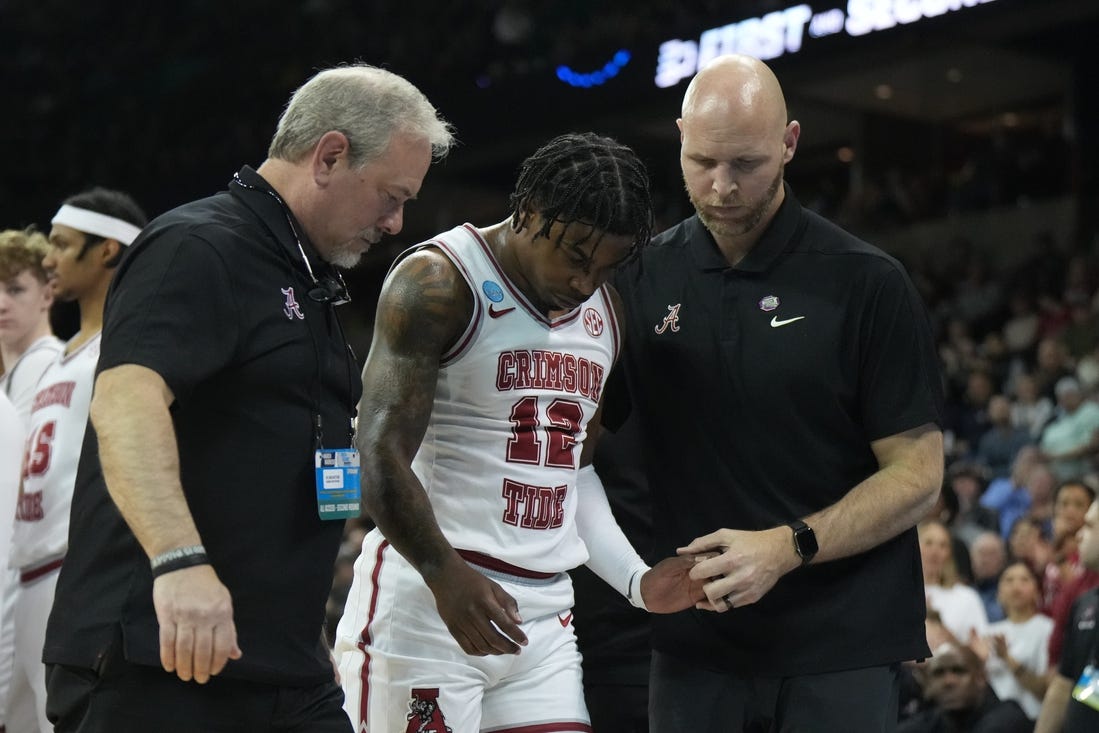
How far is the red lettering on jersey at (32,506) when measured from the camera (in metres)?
4.93

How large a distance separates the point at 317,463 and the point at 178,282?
0.45 metres

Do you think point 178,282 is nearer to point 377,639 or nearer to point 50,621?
point 50,621

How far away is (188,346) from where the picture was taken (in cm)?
258

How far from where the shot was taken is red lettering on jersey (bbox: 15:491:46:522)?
493cm

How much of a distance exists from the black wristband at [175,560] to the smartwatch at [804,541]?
155cm

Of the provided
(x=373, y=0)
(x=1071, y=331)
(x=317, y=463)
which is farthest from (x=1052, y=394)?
(x=373, y=0)

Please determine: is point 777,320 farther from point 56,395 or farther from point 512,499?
point 56,395

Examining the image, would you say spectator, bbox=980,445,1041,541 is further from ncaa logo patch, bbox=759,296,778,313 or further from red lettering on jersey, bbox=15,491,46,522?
red lettering on jersey, bbox=15,491,46,522

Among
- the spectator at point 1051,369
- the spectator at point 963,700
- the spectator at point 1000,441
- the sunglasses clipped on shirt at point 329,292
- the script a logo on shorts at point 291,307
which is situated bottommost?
the spectator at point 963,700

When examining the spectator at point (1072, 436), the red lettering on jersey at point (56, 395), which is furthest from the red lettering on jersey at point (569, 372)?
the spectator at point (1072, 436)

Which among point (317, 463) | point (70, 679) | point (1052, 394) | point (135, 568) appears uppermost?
point (1052, 394)

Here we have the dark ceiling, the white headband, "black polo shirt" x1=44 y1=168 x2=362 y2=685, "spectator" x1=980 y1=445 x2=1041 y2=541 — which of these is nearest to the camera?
"black polo shirt" x1=44 y1=168 x2=362 y2=685

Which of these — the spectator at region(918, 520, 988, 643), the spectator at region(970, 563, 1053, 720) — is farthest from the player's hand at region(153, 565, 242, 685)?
the spectator at region(918, 520, 988, 643)

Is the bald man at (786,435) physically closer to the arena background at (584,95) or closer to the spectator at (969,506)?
the spectator at (969,506)
